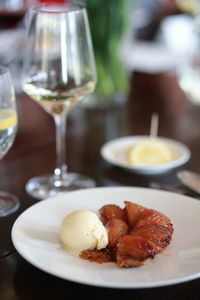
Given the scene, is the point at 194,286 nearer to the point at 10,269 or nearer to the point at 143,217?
the point at 143,217

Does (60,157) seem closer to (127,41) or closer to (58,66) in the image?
(58,66)

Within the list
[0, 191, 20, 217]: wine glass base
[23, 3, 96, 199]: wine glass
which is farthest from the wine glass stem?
[0, 191, 20, 217]: wine glass base

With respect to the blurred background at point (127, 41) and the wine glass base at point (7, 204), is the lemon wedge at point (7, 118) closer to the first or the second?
the wine glass base at point (7, 204)

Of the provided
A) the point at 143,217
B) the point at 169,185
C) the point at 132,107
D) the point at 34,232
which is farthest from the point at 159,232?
the point at 132,107

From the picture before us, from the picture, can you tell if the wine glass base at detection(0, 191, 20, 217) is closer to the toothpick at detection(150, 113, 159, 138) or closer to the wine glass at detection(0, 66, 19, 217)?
the wine glass at detection(0, 66, 19, 217)

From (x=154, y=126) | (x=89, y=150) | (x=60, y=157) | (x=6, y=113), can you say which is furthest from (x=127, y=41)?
(x=6, y=113)

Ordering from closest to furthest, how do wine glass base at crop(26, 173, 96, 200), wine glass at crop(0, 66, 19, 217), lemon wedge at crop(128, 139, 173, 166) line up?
wine glass at crop(0, 66, 19, 217) < wine glass base at crop(26, 173, 96, 200) < lemon wedge at crop(128, 139, 173, 166)

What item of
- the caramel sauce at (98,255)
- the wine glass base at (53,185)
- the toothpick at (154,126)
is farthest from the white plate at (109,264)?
the toothpick at (154,126)
